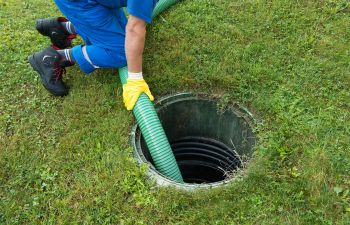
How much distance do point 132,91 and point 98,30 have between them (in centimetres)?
91

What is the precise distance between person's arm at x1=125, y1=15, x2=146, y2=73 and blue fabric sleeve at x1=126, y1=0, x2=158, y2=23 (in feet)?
0.22

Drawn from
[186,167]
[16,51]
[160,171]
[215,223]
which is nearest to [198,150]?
[186,167]

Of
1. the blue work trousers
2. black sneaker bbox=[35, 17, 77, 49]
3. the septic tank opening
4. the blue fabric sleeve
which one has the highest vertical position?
the blue fabric sleeve

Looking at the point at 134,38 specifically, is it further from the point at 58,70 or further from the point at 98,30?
the point at 58,70

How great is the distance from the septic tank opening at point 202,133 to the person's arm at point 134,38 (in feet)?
2.17

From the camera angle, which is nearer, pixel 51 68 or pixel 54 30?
pixel 51 68

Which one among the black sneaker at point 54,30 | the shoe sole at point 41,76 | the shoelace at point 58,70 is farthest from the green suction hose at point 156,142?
the black sneaker at point 54,30

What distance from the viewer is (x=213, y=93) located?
321 centimetres

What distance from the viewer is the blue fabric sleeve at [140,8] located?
2363mm

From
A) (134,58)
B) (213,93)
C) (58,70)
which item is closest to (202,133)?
(213,93)

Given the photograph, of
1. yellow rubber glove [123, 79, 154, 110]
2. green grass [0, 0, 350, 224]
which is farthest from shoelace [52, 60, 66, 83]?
yellow rubber glove [123, 79, 154, 110]

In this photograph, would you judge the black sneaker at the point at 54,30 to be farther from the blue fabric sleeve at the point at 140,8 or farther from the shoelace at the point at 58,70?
the blue fabric sleeve at the point at 140,8

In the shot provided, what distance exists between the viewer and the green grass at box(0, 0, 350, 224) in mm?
2182

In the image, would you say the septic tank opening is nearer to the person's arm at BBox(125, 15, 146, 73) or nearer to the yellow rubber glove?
the yellow rubber glove
